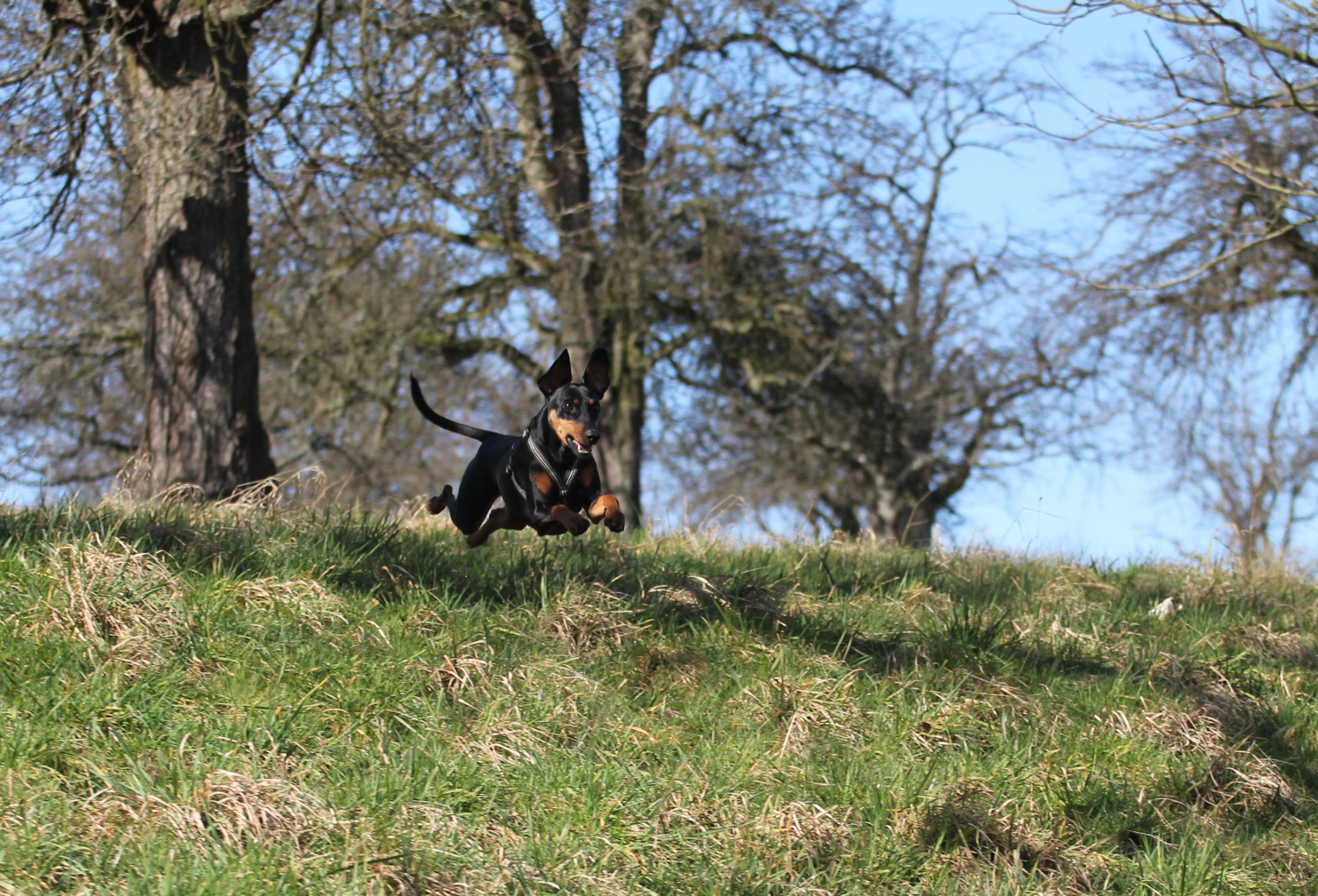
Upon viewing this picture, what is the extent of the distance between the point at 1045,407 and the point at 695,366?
7.01m

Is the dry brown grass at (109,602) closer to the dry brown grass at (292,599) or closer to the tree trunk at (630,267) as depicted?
the dry brown grass at (292,599)

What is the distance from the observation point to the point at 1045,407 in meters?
20.3

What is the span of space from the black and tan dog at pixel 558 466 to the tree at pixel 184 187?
4.38 metres

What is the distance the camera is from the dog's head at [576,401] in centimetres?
394

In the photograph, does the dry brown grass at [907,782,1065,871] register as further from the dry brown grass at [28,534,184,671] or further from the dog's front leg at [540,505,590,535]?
the dry brown grass at [28,534,184,671]

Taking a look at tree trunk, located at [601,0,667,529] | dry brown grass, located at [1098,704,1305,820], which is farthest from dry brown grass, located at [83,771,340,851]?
tree trunk, located at [601,0,667,529]

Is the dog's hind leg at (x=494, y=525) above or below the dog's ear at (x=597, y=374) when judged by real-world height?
below

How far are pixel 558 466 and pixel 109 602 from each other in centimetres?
188

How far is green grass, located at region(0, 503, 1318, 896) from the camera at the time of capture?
374 centimetres

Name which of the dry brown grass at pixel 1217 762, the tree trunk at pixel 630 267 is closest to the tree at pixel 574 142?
the tree trunk at pixel 630 267

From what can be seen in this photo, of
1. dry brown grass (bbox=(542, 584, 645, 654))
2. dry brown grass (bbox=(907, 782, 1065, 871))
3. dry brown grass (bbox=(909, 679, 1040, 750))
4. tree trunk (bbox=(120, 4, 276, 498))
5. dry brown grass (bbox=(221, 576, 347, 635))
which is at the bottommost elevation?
dry brown grass (bbox=(907, 782, 1065, 871))

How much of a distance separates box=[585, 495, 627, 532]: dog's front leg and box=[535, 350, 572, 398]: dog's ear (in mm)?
450

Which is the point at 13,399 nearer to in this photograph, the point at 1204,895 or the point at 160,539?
the point at 160,539

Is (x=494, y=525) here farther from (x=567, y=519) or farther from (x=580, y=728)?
(x=580, y=728)
